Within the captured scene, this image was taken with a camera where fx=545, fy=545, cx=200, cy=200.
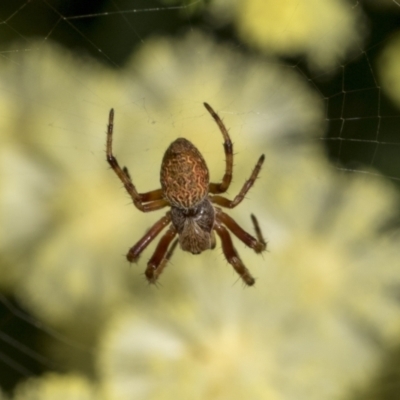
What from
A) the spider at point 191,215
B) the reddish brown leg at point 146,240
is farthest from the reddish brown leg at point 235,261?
the reddish brown leg at point 146,240

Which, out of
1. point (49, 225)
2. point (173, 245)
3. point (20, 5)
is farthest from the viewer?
point (49, 225)

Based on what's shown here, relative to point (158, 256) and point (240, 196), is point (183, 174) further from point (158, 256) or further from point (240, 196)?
point (158, 256)

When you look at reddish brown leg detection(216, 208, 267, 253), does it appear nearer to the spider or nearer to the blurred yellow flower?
the spider

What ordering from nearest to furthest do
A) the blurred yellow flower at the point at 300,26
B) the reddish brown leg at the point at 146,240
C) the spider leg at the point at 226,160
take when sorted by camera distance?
the spider leg at the point at 226,160, the reddish brown leg at the point at 146,240, the blurred yellow flower at the point at 300,26

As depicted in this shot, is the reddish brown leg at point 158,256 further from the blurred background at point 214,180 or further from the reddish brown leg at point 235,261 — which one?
the blurred background at point 214,180

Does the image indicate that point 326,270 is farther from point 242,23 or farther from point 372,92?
point 242,23

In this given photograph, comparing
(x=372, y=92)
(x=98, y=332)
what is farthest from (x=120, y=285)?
(x=372, y=92)
